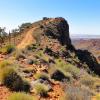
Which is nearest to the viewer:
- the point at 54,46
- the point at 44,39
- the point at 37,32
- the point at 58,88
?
the point at 58,88

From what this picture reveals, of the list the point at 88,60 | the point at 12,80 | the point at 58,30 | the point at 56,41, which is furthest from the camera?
the point at 58,30

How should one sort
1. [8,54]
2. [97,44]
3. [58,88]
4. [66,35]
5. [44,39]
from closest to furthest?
[58,88], [8,54], [44,39], [66,35], [97,44]

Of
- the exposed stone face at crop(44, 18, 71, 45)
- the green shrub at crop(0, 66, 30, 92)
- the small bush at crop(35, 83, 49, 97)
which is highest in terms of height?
the exposed stone face at crop(44, 18, 71, 45)

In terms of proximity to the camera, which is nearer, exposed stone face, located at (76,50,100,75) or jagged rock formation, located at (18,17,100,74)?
jagged rock formation, located at (18,17,100,74)

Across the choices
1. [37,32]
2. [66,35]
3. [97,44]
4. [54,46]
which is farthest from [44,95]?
[97,44]

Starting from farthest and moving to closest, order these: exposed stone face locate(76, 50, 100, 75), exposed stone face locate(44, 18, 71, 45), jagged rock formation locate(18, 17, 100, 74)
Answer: exposed stone face locate(44, 18, 71, 45) < exposed stone face locate(76, 50, 100, 75) < jagged rock formation locate(18, 17, 100, 74)

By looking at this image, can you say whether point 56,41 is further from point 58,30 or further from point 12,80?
point 12,80

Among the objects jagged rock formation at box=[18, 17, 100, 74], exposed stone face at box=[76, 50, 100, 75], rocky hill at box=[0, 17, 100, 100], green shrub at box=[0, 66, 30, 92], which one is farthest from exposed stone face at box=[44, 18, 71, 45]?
green shrub at box=[0, 66, 30, 92]

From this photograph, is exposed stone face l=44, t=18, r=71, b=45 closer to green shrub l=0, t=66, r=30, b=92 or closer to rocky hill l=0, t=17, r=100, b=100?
rocky hill l=0, t=17, r=100, b=100

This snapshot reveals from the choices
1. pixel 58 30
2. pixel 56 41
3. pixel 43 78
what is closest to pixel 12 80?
pixel 43 78

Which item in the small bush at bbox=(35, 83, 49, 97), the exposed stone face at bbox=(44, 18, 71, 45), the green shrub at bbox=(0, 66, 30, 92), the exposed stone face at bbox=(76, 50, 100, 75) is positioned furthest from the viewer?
the exposed stone face at bbox=(44, 18, 71, 45)

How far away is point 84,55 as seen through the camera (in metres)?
46.3

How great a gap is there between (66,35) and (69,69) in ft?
91.3

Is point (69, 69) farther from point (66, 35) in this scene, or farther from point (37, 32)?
point (66, 35)
